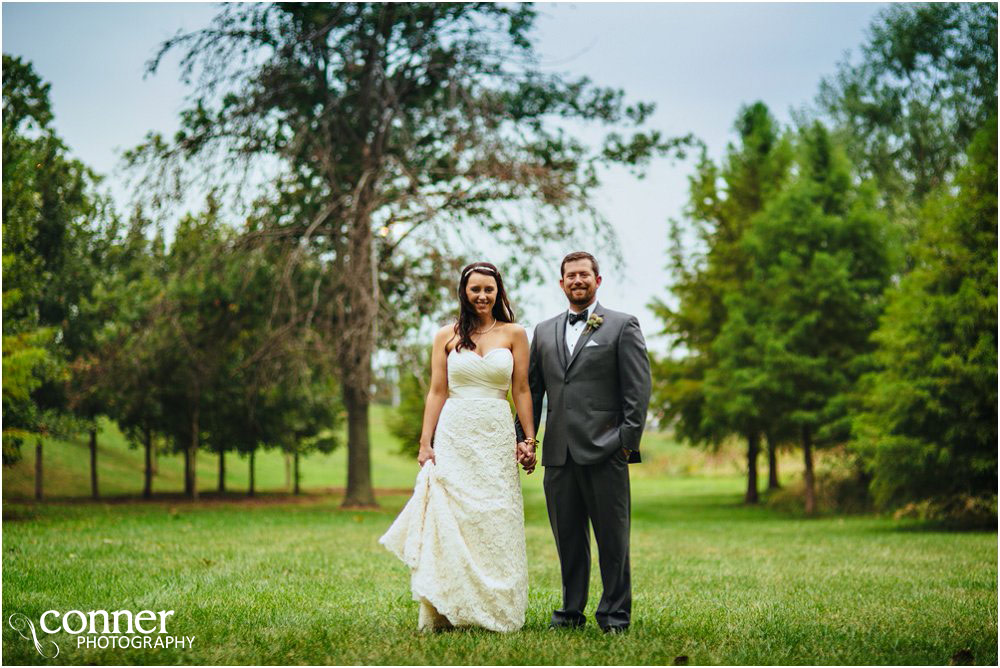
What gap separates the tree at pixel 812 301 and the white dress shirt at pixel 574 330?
15.4 meters

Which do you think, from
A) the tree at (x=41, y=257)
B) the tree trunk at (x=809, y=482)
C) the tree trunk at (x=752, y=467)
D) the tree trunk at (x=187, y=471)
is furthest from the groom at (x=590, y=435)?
the tree trunk at (x=187, y=471)

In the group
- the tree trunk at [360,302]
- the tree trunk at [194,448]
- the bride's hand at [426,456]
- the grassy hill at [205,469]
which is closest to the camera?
the bride's hand at [426,456]

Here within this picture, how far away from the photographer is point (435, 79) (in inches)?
800

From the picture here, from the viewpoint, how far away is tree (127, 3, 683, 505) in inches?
671

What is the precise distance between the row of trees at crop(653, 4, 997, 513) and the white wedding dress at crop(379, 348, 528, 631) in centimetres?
1172

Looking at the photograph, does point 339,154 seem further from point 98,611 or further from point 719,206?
point 98,611

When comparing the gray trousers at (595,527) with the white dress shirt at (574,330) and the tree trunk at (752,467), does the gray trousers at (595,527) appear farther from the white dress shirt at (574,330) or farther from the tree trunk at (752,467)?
the tree trunk at (752,467)

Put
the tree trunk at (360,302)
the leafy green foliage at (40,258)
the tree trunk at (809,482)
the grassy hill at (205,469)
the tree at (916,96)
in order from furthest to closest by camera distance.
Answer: the grassy hill at (205,469) < the tree at (916,96) < the tree trunk at (809,482) < the tree trunk at (360,302) < the leafy green foliage at (40,258)

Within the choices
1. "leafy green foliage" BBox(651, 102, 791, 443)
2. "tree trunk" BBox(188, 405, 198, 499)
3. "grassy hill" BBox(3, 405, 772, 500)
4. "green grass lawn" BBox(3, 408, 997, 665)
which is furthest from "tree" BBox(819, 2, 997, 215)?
"tree trunk" BBox(188, 405, 198, 499)

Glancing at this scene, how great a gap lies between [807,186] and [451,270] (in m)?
9.73

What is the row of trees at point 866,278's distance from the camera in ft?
49.1

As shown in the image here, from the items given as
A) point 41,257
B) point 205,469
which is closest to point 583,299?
point 41,257

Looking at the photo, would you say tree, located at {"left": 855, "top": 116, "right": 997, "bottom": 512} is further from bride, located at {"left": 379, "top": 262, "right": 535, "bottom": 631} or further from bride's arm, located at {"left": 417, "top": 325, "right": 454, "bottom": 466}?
bride's arm, located at {"left": 417, "top": 325, "right": 454, "bottom": 466}

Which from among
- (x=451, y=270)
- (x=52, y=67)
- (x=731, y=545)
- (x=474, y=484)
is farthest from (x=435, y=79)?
(x=474, y=484)
